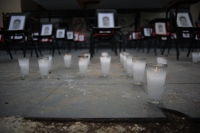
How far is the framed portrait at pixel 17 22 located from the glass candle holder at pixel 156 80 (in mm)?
3125

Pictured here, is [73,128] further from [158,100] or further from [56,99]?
[158,100]

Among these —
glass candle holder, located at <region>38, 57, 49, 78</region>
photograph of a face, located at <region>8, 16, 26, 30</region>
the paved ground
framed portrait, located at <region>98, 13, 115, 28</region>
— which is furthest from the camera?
framed portrait, located at <region>98, 13, 115, 28</region>

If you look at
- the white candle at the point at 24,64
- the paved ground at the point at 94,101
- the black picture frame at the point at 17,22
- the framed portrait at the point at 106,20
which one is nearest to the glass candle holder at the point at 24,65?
the white candle at the point at 24,64

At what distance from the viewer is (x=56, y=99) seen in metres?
0.94

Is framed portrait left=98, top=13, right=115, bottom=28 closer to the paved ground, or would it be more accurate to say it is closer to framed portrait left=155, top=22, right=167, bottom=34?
framed portrait left=155, top=22, right=167, bottom=34

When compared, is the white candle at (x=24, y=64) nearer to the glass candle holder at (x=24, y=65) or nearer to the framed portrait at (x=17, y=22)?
the glass candle holder at (x=24, y=65)

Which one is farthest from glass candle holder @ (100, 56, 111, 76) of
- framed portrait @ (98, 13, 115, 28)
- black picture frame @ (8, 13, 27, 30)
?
black picture frame @ (8, 13, 27, 30)

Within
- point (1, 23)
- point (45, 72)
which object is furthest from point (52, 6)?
point (45, 72)

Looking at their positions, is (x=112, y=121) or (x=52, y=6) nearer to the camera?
(x=112, y=121)

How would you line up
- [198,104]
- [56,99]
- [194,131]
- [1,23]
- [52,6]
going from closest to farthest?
[194,131] → [198,104] → [56,99] → [1,23] → [52,6]

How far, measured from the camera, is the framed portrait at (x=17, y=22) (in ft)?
10.6

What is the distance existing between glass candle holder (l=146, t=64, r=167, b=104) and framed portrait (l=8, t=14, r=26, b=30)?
10.3 ft

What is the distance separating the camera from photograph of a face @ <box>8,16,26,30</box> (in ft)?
10.6

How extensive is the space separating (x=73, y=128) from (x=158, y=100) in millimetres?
502
